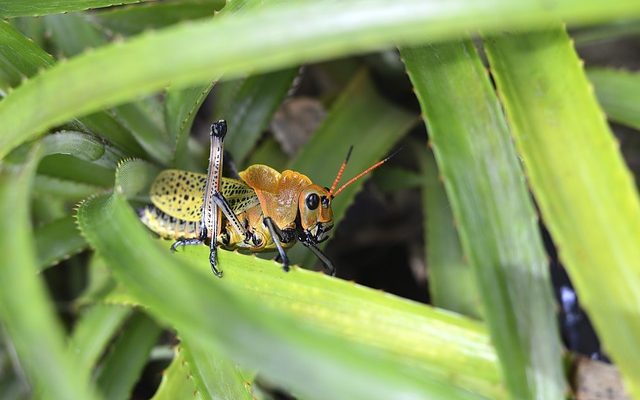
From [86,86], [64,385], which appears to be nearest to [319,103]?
[86,86]

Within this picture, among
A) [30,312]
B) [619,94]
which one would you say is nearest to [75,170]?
[30,312]

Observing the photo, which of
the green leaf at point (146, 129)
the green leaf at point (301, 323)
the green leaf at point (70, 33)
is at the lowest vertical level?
the green leaf at point (301, 323)

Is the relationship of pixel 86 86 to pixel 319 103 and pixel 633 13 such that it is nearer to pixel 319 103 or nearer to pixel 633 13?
pixel 633 13

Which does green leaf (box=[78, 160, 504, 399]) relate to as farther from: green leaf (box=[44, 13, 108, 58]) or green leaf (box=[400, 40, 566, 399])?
green leaf (box=[44, 13, 108, 58])

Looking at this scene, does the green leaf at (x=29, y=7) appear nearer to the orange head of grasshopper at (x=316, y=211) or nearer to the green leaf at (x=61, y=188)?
the green leaf at (x=61, y=188)

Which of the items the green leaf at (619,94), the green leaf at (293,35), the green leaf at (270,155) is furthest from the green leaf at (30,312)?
the green leaf at (619,94)

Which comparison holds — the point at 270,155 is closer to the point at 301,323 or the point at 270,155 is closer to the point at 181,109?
the point at 181,109
